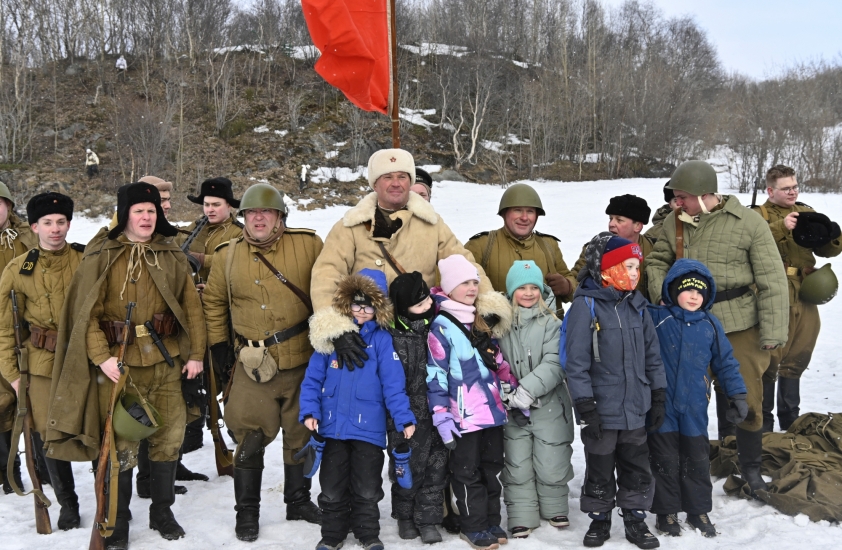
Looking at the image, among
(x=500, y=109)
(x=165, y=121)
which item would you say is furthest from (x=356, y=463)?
(x=500, y=109)

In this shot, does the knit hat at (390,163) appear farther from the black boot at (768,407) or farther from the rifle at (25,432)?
the black boot at (768,407)

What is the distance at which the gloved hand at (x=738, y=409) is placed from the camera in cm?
365

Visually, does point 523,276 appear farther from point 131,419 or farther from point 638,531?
point 131,419

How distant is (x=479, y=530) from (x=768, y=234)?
112 inches

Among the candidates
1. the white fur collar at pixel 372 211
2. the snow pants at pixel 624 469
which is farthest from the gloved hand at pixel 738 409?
the white fur collar at pixel 372 211

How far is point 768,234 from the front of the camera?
4.13 metres

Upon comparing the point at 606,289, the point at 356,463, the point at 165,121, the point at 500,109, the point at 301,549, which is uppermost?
the point at 500,109

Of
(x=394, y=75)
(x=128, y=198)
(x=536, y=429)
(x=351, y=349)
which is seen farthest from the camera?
(x=394, y=75)

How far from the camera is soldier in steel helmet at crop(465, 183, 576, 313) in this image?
14.6 feet

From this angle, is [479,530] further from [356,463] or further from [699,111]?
[699,111]

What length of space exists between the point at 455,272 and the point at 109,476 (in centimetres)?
245

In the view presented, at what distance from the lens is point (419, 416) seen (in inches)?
142

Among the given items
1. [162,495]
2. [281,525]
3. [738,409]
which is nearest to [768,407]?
[738,409]

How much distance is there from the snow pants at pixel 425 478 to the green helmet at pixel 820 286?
364 cm
